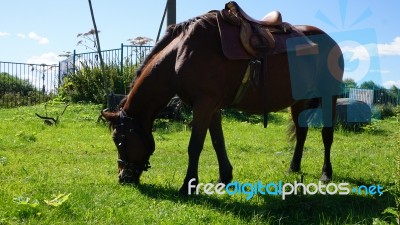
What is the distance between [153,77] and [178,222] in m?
1.81

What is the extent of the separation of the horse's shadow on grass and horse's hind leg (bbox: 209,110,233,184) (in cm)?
64

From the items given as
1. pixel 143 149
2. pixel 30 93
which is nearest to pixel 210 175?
pixel 143 149

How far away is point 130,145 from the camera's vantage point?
466 centimetres

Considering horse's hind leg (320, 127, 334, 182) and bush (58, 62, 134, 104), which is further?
bush (58, 62, 134, 104)

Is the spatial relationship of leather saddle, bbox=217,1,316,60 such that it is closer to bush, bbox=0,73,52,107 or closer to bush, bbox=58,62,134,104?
bush, bbox=58,62,134,104

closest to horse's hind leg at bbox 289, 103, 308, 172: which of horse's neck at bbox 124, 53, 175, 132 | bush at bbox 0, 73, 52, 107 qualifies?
horse's neck at bbox 124, 53, 175, 132

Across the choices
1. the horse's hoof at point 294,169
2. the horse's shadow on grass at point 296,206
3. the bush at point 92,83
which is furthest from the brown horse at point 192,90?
the bush at point 92,83

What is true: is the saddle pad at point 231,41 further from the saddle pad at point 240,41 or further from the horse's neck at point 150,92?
the horse's neck at point 150,92

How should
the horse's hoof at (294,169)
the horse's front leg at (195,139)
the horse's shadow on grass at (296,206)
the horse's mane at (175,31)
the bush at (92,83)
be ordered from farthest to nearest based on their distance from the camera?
the bush at (92,83) → the horse's hoof at (294,169) → the horse's mane at (175,31) → the horse's front leg at (195,139) → the horse's shadow on grass at (296,206)

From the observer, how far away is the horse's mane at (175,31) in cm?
473

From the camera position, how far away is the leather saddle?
14.8 ft

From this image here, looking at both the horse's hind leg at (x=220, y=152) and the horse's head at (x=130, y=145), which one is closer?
the horse's head at (x=130, y=145)

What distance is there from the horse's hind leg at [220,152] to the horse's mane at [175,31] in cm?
100

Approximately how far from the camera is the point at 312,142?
9.28 metres
